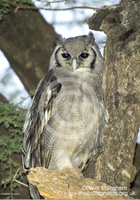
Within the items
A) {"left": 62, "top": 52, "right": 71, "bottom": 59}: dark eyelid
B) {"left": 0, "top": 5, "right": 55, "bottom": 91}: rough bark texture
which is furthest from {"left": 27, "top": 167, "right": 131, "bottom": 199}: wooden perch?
{"left": 0, "top": 5, "right": 55, "bottom": 91}: rough bark texture

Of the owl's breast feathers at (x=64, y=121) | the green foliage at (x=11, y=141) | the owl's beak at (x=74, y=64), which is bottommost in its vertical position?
the green foliage at (x=11, y=141)

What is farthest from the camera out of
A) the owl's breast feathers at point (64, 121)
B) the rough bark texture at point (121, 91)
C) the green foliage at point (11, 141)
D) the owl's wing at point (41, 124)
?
the green foliage at point (11, 141)

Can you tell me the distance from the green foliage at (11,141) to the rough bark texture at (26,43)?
78 centimetres

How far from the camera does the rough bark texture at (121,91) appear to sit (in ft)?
10.5

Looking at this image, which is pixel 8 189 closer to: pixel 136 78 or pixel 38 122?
pixel 38 122

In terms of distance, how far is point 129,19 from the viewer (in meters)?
3.35

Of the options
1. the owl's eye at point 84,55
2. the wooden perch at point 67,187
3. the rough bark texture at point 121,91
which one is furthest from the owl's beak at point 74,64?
the wooden perch at point 67,187

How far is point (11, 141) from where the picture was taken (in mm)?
4203

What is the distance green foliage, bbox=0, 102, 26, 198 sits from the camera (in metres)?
4.09

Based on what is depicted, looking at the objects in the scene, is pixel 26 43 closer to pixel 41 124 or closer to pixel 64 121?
pixel 41 124

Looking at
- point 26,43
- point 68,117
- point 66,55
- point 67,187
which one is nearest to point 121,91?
point 68,117

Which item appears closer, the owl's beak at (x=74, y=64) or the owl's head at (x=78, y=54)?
the owl's beak at (x=74, y=64)

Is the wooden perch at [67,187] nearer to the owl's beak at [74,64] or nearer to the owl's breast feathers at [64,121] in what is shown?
the owl's breast feathers at [64,121]

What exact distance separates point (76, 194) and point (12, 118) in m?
1.51
